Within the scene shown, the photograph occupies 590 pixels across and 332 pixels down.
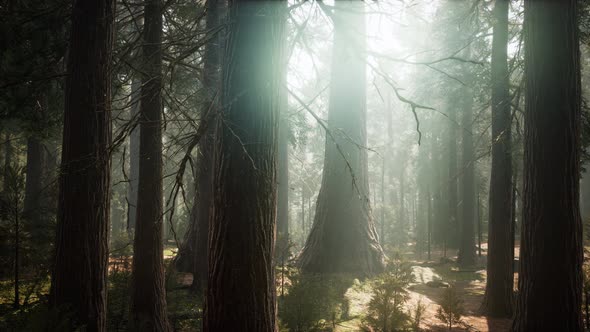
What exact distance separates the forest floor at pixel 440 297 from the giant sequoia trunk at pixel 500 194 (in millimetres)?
582

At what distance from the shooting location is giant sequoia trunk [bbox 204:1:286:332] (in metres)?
3.64

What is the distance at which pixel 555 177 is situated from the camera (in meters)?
4.91

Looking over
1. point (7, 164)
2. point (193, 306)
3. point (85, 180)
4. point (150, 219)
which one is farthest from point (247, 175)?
point (7, 164)

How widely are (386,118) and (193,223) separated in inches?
1213

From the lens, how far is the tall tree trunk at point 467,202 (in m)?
19.4

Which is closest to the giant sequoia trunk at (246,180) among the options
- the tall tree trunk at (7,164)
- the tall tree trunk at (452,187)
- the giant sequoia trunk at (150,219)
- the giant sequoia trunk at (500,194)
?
the giant sequoia trunk at (150,219)

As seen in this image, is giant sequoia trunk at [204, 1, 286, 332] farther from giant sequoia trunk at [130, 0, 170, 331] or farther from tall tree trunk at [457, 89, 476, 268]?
tall tree trunk at [457, 89, 476, 268]

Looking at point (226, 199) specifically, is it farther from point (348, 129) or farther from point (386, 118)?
point (386, 118)

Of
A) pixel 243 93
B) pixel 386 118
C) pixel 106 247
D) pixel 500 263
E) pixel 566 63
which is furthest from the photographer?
pixel 386 118

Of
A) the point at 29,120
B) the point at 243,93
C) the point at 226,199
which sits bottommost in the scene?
the point at 226,199

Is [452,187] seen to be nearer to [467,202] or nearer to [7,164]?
[467,202]

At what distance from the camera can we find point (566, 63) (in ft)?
16.1

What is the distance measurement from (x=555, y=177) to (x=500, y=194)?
5.13 metres

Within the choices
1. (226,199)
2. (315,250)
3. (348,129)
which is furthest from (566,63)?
(315,250)
